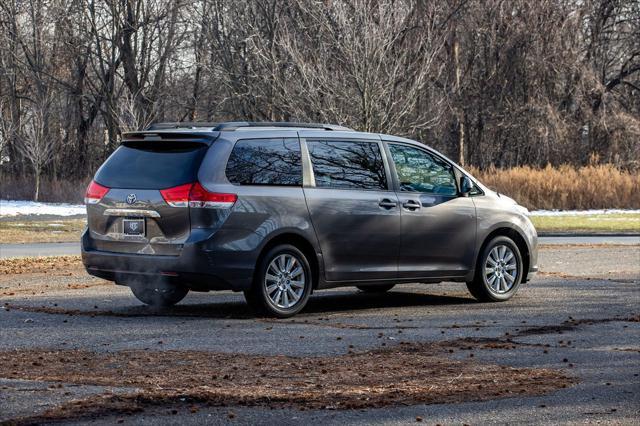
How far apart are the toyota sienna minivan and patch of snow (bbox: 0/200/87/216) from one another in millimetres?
26612

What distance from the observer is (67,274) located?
54.3 ft

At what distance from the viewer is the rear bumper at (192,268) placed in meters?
11.0

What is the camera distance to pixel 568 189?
1524 inches

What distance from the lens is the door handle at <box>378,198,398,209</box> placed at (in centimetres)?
1229

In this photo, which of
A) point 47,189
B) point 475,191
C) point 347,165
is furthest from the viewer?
point 47,189

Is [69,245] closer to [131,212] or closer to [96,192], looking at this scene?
[96,192]

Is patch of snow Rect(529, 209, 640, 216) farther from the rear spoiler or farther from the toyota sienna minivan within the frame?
the rear spoiler

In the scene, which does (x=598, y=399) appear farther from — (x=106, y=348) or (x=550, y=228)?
(x=550, y=228)

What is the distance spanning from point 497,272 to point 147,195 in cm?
425

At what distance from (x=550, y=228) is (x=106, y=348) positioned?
21.7 meters

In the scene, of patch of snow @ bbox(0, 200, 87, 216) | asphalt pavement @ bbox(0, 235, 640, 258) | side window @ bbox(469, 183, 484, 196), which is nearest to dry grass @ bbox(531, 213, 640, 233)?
asphalt pavement @ bbox(0, 235, 640, 258)

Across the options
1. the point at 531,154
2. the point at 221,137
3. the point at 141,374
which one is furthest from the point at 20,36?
the point at 141,374

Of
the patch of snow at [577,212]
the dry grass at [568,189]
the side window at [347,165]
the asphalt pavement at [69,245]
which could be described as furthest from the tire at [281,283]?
the dry grass at [568,189]

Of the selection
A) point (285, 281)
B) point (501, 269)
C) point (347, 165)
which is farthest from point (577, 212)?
point (285, 281)
